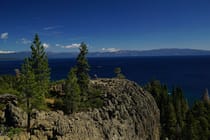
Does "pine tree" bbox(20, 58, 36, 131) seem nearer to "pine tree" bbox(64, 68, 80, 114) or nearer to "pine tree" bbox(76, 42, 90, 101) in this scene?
"pine tree" bbox(64, 68, 80, 114)

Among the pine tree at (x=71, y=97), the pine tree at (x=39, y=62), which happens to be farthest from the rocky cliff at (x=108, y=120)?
the pine tree at (x=39, y=62)

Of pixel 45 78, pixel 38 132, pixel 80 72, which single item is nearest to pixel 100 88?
pixel 80 72

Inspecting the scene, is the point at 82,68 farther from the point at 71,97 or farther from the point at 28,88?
the point at 28,88

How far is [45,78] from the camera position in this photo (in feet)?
124

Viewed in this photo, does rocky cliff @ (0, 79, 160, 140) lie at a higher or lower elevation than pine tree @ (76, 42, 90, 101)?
lower

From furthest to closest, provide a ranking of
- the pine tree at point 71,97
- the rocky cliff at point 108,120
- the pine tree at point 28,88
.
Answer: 1. the pine tree at point 71,97
2. the pine tree at point 28,88
3. the rocky cliff at point 108,120

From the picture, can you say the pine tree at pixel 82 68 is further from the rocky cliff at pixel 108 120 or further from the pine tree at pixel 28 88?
the pine tree at pixel 28 88

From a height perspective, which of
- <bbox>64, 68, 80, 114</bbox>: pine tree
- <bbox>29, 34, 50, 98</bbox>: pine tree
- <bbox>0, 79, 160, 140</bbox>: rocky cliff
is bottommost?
<bbox>0, 79, 160, 140</bbox>: rocky cliff

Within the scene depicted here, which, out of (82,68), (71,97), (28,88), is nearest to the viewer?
(28,88)

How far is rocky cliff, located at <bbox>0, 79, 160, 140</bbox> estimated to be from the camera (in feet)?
101

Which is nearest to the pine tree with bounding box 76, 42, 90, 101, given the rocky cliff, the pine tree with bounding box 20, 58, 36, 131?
the rocky cliff

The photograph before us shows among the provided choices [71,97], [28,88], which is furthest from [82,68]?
[28,88]

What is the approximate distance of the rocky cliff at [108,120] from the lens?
30852mm

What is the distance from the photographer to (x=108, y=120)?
37.2 m
